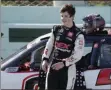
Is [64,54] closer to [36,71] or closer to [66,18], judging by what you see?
[66,18]

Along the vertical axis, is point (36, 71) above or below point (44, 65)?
below

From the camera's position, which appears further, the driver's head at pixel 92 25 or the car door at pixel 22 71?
the driver's head at pixel 92 25

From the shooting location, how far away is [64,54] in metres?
5.81

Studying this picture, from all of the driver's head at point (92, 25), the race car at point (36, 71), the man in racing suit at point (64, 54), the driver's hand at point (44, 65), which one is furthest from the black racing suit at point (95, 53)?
the driver's hand at point (44, 65)

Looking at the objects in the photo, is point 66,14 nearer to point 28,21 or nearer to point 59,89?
point 59,89

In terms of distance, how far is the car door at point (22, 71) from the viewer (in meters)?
6.36

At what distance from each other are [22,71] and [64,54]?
840 mm

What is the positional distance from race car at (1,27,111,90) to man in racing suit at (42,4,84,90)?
39cm

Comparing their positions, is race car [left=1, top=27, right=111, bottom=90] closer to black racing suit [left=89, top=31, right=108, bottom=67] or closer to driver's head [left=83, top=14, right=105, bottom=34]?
black racing suit [left=89, top=31, right=108, bottom=67]

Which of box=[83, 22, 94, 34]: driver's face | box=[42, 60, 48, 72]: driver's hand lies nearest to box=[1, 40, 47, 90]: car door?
box=[42, 60, 48, 72]: driver's hand

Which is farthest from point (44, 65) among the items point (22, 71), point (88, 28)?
point (88, 28)

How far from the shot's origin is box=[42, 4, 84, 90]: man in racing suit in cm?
575

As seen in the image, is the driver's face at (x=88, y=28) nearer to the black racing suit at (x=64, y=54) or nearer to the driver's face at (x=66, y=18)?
the black racing suit at (x=64, y=54)

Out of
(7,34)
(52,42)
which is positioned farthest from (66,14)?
(7,34)
